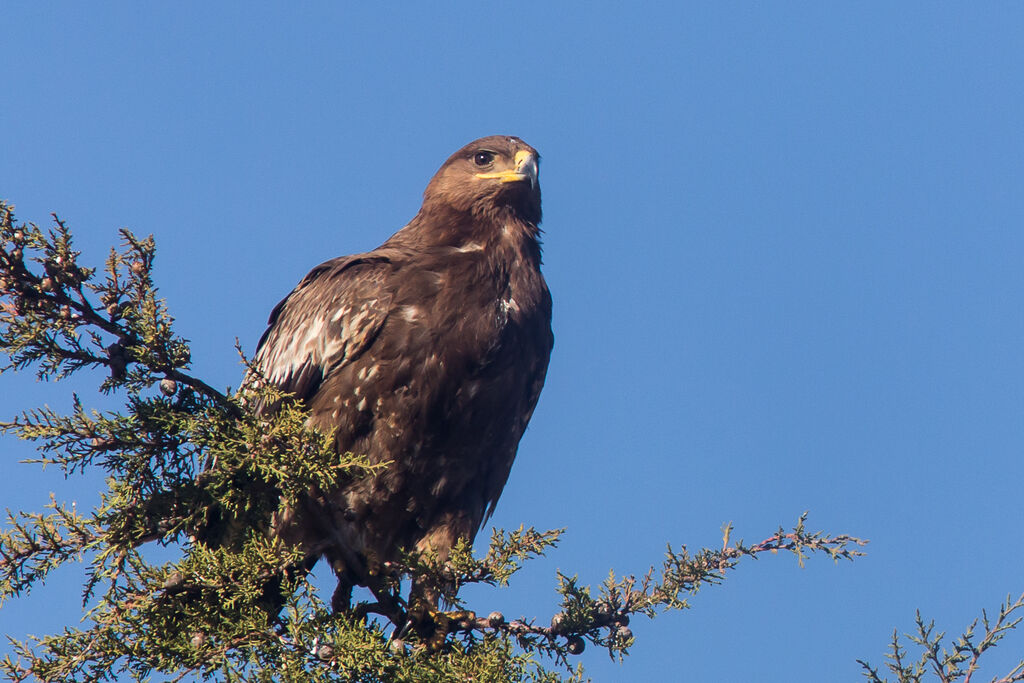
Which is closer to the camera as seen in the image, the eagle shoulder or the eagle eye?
the eagle shoulder

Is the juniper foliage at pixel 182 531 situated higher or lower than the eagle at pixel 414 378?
lower

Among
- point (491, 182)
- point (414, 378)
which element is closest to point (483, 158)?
point (491, 182)

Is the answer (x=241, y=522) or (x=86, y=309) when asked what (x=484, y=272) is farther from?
(x=86, y=309)

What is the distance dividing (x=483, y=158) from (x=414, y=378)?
2.04 m

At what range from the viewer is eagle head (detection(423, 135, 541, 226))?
22.7ft

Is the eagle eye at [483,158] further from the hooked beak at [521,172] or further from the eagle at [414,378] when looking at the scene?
the eagle at [414,378]

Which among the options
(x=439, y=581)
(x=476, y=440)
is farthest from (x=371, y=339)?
(x=439, y=581)

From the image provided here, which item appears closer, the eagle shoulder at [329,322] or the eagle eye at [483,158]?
the eagle shoulder at [329,322]

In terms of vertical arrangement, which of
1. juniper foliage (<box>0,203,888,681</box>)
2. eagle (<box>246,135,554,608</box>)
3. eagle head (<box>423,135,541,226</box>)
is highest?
eagle head (<box>423,135,541,226</box>)

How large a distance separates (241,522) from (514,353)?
6.28 ft

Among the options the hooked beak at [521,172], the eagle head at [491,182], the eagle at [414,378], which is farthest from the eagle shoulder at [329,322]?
the hooked beak at [521,172]

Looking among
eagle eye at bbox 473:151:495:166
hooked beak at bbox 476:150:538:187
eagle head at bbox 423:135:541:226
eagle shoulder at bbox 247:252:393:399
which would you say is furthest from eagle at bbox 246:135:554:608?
eagle eye at bbox 473:151:495:166

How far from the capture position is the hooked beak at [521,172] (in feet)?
22.9

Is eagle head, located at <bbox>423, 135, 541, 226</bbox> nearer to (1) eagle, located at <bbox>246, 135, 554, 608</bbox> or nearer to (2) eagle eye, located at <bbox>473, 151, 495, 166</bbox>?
(2) eagle eye, located at <bbox>473, 151, 495, 166</bbox>
